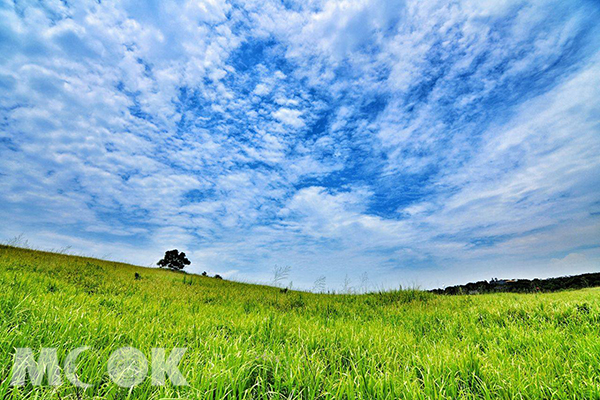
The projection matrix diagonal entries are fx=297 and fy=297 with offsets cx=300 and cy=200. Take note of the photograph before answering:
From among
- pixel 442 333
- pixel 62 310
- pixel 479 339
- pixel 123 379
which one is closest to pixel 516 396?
pixel 479 339

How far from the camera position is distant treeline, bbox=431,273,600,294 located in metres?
14.3

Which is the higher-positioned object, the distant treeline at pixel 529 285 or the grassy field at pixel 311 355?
the distant treeline at pixel 529 285

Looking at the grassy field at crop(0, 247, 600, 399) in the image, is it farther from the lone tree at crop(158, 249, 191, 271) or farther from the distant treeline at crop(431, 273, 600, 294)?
the lone tree at crop(158, 249, 191, 271)

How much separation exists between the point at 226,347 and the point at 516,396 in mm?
2929

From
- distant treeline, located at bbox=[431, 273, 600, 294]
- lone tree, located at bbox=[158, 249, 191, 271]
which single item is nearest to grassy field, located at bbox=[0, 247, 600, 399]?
distant treeline, located at bbox=[431, 273, 600, 294]

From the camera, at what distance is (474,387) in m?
2.97

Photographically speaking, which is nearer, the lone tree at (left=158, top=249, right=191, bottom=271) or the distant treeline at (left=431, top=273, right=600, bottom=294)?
the distant treeline at (left=431, top=273, right=600, bottom=294)

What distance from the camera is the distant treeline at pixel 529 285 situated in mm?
14320

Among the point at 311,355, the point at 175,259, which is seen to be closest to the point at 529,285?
the point at 311,355

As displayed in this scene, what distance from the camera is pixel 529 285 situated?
1534cm

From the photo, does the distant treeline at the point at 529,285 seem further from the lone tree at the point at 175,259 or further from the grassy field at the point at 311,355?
the lone tree at the point at 175,259

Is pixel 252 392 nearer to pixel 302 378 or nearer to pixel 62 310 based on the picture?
pixel 302 378

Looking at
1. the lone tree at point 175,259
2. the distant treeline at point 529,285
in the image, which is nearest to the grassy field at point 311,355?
the distant treeline at point 529,285

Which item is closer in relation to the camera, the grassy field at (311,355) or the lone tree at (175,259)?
the grassy field at (311,355)
